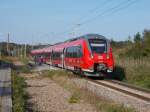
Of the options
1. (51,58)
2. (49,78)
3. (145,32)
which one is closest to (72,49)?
(49,78)

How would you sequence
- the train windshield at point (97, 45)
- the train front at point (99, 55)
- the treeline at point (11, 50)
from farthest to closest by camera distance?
the treeline at point (11, 50) < the train windshield at point (97, 45) < the train front at point (99, 55)

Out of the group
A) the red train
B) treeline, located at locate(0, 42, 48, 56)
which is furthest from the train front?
treeline, located at locate(0, 42, 48, 56)

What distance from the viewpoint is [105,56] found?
28359 mm

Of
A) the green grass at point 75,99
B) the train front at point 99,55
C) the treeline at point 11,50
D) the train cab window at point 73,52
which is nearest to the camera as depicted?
the green grass at point 75,99

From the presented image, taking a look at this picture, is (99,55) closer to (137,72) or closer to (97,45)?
(97,45)

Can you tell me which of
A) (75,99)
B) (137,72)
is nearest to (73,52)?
(137,72)

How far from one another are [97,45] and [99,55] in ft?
2.54

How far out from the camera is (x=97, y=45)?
28.5 m

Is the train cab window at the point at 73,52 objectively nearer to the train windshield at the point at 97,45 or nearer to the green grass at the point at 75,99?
the train windshield at the point at 97,45

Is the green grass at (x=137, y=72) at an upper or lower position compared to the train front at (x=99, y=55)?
lower

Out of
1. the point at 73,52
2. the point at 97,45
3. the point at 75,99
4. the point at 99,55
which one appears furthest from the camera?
the point at 73,52

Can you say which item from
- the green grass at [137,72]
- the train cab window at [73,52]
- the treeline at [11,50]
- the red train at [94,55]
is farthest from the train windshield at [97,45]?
the treeline at [11,50]

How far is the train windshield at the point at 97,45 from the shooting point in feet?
93.0

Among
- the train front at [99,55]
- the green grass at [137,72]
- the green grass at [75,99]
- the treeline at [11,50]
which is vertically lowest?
the green grass at [75,99]
